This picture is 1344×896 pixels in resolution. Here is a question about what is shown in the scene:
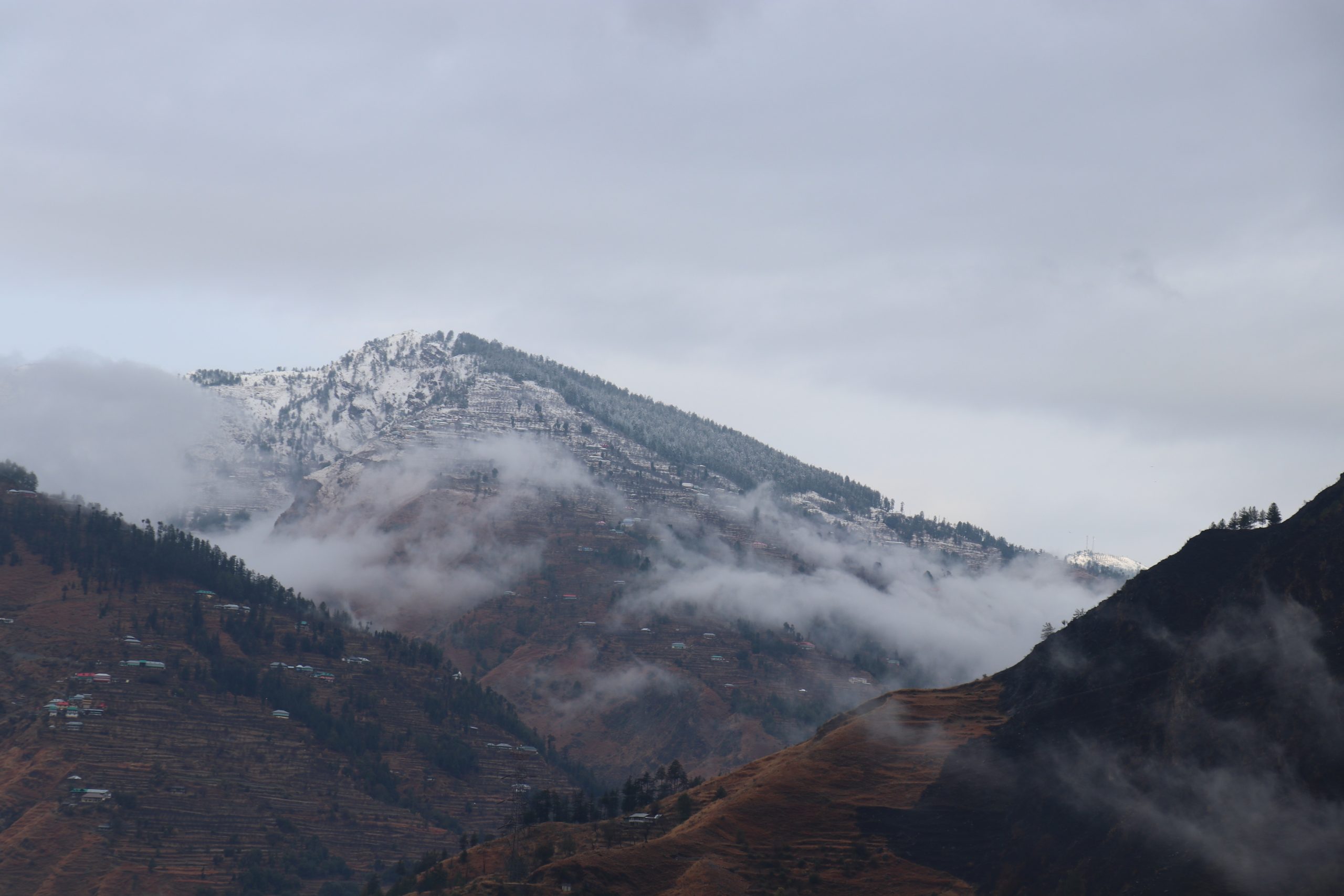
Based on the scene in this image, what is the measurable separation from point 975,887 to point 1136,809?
2610cm

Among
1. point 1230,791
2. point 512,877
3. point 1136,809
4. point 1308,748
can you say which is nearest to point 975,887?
point 1136,809

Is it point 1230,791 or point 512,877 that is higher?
point 1230,791

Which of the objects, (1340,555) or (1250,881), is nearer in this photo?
(1250,881)

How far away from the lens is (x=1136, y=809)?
190 m

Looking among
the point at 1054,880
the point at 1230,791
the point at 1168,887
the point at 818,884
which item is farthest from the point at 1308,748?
the point at 818,884

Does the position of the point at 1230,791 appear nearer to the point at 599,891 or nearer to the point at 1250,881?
the point at 1250,881

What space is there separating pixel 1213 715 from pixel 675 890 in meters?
79.2

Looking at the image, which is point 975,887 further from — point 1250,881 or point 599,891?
point 599,891

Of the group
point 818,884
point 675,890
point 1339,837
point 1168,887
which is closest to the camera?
point 1339,837

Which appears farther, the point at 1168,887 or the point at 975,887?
the point at 975,887

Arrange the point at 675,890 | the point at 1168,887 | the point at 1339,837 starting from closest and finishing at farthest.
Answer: the point at 1339,837 < the point at 1168,887 < the point at 675,890

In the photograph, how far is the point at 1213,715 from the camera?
19112 cm

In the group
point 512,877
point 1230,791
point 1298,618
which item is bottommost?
point 512,877

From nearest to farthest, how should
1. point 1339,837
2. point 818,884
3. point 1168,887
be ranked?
point 1339,837 → point 1168,887 → point 818,884
